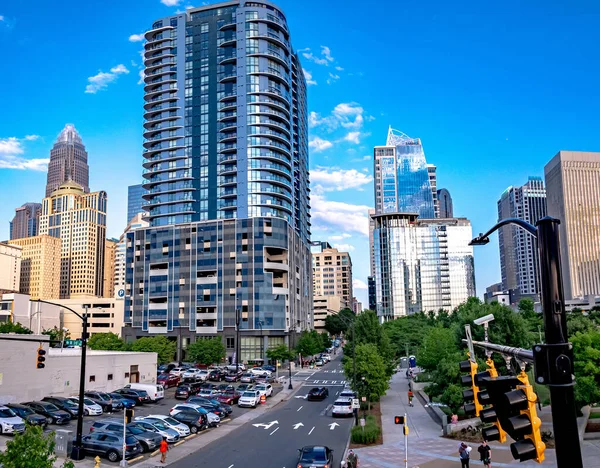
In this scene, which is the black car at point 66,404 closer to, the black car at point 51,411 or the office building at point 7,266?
the black car at point 51,411

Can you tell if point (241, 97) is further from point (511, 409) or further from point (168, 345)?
point (511, 409)

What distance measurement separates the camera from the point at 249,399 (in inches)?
2004

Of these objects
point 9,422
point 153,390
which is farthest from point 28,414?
point 153,390

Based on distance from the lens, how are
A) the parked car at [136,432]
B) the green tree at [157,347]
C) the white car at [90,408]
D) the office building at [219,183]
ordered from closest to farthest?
1. the parked car at [136,432]
2. the white car at [90,408]
3. the green tree at [157,347]
4. the office building at [219,183]

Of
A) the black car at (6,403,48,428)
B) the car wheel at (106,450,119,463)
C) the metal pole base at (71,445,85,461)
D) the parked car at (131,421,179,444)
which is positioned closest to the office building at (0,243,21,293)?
the black car at (6,403,48,428)

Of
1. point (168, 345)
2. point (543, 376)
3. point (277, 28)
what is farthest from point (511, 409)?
point (277, 28)

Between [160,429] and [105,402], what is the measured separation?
1299 centimetres

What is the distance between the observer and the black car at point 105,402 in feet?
148

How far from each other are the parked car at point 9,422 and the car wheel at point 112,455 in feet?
29.1

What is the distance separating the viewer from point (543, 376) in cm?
698

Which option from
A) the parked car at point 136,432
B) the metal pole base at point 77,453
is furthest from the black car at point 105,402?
the metal pole base at point 77,453

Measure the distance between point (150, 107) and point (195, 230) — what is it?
32003 millimetres

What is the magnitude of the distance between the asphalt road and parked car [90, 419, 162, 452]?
263cm

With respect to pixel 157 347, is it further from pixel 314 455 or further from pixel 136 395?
pixel 314 455
